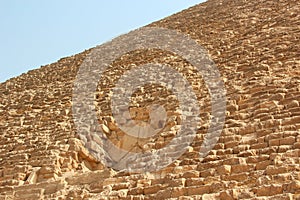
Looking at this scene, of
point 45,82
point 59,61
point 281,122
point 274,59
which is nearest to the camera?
point 281,122

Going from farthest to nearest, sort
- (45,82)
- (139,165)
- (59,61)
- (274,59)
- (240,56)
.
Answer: (59,61) → (45,82) → (240,56) → (274,59) → (139,165)

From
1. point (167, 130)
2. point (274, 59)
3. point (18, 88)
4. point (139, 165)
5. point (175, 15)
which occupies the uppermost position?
point (175, 15)

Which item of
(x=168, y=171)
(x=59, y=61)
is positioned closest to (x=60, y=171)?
(x=168, y=171)

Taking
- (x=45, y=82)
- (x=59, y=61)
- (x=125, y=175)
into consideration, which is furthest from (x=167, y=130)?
(x=59, y=61)

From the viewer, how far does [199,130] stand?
656 centimetres

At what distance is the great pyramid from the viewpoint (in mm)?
5332

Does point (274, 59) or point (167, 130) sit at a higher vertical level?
point (274, 59)

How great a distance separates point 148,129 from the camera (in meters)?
7.50

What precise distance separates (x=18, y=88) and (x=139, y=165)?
6961 mm

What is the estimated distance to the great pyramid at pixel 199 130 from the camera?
5332mm

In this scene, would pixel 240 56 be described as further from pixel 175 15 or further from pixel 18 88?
pixel 175 15

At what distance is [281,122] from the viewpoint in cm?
588

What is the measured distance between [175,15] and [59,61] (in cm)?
307

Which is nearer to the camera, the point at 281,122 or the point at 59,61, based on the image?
the point at 281,122
